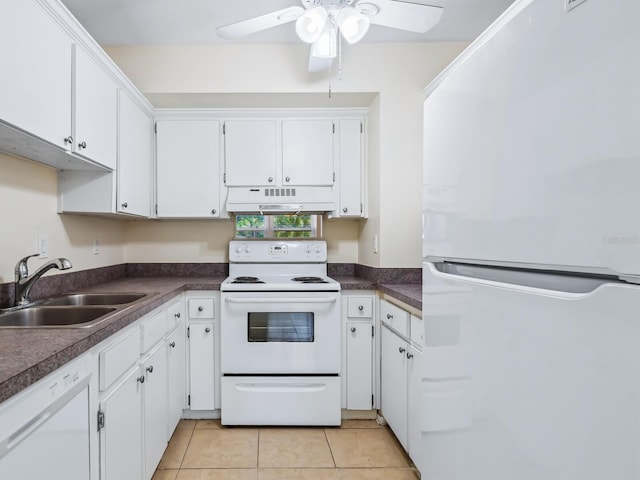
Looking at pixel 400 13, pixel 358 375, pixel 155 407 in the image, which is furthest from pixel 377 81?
pixel 155 407

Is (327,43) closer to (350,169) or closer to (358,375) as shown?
(350,169)

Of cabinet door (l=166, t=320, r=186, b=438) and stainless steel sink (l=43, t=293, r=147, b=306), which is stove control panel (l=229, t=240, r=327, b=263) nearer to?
cabinet door (l=166, t=320, r=186, b=438)

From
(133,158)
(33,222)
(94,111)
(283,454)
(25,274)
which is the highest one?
(94,111)

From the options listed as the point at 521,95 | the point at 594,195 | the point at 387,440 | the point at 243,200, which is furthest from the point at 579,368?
the point at 243,200

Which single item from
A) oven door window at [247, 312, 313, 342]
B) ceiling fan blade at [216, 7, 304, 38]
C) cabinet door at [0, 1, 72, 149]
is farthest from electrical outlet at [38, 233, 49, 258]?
ceiling fan blade at [216, 7, 304, 38]

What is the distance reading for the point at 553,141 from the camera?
56 cm

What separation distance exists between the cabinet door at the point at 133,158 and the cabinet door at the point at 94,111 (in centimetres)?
10

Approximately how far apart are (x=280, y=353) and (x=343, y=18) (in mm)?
1852

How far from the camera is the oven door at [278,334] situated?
2178 millimetres

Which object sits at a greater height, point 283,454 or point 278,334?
point 278,334

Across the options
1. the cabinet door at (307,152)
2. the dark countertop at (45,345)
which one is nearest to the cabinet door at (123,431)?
the dark countertop at (45,345)

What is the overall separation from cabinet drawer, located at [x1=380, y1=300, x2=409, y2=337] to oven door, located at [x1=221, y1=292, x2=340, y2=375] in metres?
0.29

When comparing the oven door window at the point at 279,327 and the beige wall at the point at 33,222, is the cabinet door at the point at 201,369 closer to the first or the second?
the oven door window at the point at 279,327

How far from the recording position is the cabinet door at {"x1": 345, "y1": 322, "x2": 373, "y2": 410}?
228 centimetres
